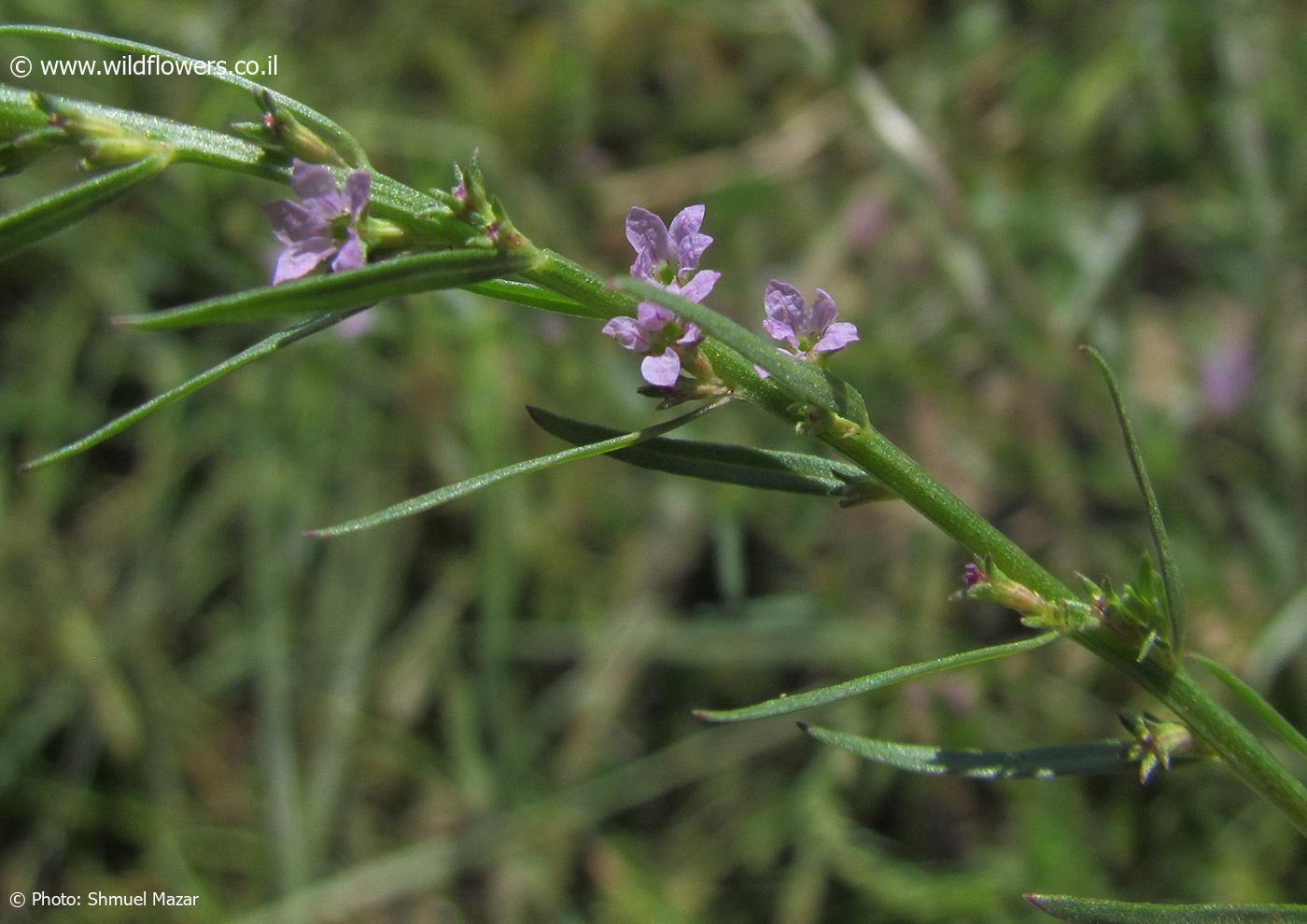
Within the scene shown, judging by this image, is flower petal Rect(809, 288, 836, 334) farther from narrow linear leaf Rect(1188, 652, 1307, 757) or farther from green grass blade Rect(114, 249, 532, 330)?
narrow linear leaf Rect(1188, 652, 1307, 757)

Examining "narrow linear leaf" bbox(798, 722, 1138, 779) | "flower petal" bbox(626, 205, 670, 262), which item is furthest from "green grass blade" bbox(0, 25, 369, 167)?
"narrow linear leaf" bbox(798, 722, 1138, 779)

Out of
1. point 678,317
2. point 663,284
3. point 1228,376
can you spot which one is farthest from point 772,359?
Answer: point 1228,376

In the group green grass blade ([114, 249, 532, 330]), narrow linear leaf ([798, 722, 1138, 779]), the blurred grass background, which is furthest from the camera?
the blurred grass background

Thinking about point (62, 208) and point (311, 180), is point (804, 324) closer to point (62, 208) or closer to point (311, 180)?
point (311, 180)

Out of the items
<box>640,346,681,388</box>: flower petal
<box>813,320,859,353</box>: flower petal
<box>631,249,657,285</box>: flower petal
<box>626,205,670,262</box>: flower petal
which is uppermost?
<box>626,205,670,262</box>: flower petal

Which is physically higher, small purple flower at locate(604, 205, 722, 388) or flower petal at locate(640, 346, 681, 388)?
small purple flower at locate(604, 205, 722, 388)

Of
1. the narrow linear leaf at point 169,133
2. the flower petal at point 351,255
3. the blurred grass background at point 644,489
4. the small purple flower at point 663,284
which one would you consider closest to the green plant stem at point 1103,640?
the small purple flower at point 663,284

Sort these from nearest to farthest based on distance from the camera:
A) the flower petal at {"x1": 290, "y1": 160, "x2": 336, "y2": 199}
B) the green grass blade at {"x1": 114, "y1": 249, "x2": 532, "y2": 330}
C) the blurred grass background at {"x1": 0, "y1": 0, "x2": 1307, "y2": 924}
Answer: the green grass blade at {"x1": 114, "y1": 249, "x2": 532, "y2": 330}
the flower petal at {"x1": 290, "y1": 160, "x2": 336, "y2": 199}
the blurred grass background at {"x1": 0, "y1": 0, "x2": 1307, "y2": 924}

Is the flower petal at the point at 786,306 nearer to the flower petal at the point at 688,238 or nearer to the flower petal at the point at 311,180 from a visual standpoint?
the flower petal at the point at 688,238

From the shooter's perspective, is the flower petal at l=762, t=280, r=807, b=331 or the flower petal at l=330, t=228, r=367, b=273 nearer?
the flower petal at l=330, t=228, r=367, b=273
